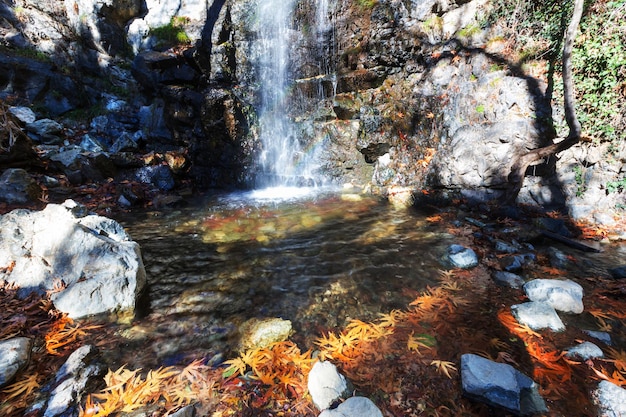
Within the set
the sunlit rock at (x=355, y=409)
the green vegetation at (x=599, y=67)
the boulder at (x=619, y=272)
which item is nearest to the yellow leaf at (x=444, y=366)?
the sunlit rock at (x=355, y=409)

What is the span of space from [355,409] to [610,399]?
6.44ft

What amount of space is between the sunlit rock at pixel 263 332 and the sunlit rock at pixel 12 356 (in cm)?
182


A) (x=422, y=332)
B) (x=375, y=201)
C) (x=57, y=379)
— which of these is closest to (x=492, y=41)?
(x=375, y=201)

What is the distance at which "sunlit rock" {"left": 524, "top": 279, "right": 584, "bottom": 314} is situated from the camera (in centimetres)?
299

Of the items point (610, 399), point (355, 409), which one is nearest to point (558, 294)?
point (610, 399)

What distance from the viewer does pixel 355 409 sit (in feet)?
6.25

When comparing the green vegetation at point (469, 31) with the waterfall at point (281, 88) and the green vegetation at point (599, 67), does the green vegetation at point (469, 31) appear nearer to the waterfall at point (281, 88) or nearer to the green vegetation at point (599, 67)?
the green vegetation at point (599, 67)

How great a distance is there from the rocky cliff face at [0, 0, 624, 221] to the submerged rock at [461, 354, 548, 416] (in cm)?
525

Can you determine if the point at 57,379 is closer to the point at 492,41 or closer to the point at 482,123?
the point at 482,123

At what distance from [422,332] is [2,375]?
371 centimetres

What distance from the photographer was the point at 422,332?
2783 mm

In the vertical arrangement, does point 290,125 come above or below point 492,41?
below

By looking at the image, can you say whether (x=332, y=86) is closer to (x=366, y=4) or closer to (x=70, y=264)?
(x=366, y=4)

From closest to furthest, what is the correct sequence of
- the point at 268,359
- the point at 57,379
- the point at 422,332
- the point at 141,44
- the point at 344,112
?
the point at 57,379, the point at 268,359, the point at 422,332, the point at 344,112, the point at 141,44
